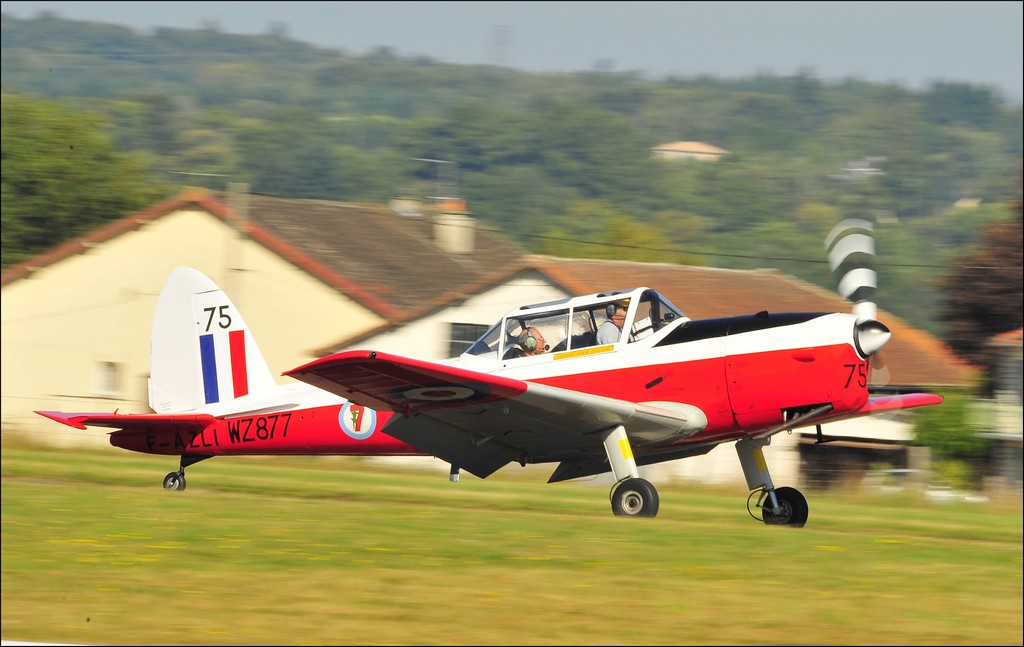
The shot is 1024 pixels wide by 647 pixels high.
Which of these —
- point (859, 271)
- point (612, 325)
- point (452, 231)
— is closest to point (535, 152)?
point (452, 231)

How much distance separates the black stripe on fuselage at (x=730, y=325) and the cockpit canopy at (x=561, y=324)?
0.86m

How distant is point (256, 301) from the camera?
6.57 meters

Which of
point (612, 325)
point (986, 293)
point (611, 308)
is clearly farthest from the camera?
point (986, 293)

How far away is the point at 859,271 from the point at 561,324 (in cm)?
182

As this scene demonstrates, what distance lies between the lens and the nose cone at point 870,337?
697 cm

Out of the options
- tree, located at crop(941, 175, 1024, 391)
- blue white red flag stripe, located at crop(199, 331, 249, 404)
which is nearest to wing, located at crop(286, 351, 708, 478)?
blue white red flag stripe, located at crop(199, 331, 249, 404)

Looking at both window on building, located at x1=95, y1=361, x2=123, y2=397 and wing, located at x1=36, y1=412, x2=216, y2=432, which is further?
window on building, located at x1=95, y1=361, x2=123, y2=397

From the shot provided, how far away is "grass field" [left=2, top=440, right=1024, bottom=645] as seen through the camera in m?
9.30

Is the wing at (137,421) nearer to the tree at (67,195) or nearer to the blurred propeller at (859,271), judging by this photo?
the tree at (67,195)

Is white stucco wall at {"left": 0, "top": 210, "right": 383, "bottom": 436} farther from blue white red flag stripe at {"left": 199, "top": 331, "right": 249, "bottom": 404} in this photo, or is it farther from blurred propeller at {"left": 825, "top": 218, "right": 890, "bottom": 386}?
blurred propeller at {"left": 825, "top": 218, "right": 890, "bottom": 386}

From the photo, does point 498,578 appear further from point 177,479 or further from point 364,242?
point 177,479

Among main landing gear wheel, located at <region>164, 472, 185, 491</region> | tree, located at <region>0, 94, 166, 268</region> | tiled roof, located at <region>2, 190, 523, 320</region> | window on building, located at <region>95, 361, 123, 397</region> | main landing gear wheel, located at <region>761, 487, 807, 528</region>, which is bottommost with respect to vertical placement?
main landing gear wheel, located at <region>761, 487, 807, 528</region>

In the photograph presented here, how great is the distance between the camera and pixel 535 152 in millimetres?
64938

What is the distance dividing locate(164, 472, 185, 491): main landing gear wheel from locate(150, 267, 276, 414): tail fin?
99cm
